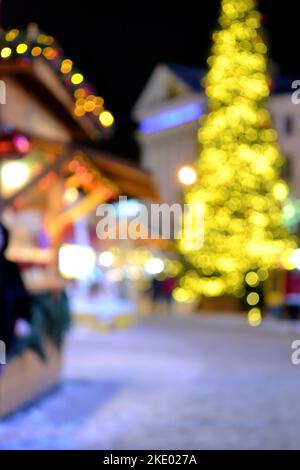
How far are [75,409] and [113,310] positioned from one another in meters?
14.9

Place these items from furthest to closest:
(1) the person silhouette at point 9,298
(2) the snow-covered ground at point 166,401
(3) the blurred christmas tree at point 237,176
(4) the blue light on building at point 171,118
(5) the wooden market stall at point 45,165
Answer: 1. (4) the blue light on building at point 171,118
2. (3) the blurred christmas tree at point 237,176
3. (5) the wooden market stall at point 45,165
4. (1) the person silhouette at point 9,298
5. (2) the snow-covered ground at point 166,401

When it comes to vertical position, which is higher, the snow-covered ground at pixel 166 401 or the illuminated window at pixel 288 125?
the illuminated window at pixel 288 125

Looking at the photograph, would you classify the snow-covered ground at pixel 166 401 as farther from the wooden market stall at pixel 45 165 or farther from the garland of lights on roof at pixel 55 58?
the garland of lights on roof at pixel 55 58

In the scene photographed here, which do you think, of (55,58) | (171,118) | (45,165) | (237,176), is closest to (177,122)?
(171,118)

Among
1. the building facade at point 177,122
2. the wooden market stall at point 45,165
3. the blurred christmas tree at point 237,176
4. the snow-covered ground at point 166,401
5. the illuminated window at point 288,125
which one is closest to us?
the snow-covered ground at point 166,401

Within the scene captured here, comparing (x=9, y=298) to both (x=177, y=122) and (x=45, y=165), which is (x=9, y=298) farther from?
(x=177, y=122)

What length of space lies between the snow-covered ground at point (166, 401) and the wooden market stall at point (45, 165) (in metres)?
0.54

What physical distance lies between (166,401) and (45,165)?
3.34 m

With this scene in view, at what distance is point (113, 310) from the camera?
→ 78.9 feet

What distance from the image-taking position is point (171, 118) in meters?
45.6

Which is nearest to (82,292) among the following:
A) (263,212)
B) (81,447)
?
(263,212)

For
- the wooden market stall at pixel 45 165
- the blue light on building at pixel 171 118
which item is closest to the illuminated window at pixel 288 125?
the blue light on building at pixel 171 118

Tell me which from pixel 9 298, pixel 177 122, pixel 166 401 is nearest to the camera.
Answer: pixel 9 298

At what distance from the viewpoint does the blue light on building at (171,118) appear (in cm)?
4315
